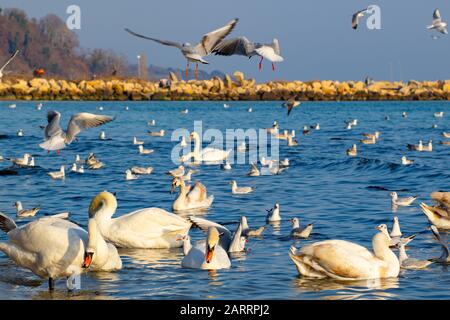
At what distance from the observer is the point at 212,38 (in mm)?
14422

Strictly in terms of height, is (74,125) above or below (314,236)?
above

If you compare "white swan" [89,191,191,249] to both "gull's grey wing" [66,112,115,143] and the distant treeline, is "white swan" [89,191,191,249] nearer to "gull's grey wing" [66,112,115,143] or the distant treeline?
"gull's grey wing" [66,112,115,143]

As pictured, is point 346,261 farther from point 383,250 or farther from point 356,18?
point 356,18

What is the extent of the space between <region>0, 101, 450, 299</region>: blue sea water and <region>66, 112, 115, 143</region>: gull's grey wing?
4.23 feet

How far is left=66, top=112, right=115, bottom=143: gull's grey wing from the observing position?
14969 millimetres

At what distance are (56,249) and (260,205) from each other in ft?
24.1

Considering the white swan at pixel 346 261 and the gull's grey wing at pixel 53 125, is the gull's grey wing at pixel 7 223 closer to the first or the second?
the white swan at pixel 346 261

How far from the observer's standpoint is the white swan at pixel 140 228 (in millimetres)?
11055

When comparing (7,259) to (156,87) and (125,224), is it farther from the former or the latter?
(156,87)

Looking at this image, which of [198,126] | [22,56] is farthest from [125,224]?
[22,56]

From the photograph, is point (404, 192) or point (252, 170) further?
point (252, 170)

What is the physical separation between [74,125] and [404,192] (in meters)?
6.81

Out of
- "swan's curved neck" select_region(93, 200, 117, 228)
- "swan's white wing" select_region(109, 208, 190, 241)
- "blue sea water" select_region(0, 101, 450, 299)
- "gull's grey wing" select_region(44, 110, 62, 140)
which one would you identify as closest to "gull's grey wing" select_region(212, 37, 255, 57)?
"blue sea water" select_region(0, 101, 450, 299)

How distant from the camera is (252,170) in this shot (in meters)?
20.9
